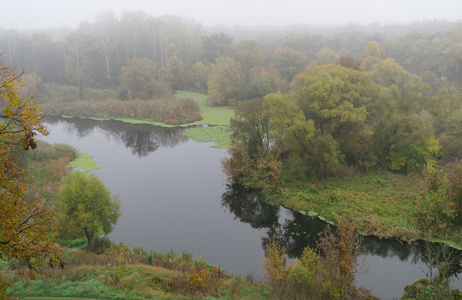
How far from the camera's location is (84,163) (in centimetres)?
3281

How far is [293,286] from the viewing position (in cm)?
1402

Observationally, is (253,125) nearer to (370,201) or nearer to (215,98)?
(370,201)

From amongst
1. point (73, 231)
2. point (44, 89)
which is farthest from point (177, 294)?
point (44, 89)

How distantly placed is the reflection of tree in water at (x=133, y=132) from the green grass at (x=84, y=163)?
500 cm

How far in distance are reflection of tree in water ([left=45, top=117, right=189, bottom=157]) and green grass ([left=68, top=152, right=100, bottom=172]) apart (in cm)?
500

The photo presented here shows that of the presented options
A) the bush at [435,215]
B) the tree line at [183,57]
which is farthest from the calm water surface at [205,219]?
the tree line at [183,57]

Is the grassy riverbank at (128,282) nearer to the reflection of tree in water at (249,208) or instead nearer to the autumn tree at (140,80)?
the reflection of tree in water at (249,208)

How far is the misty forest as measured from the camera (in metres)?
12.9

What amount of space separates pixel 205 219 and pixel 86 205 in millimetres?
8626

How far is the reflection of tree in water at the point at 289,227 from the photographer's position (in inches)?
768

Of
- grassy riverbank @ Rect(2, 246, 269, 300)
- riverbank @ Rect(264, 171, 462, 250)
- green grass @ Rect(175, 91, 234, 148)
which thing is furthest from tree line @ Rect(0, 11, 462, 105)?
grassy riverbank @ Rect(2, 246, 269, 300)

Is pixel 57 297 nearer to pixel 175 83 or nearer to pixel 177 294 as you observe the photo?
pixel 177 294

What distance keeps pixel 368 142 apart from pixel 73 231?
24.3m

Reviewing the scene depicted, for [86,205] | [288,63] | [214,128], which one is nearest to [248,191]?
[86,205]
